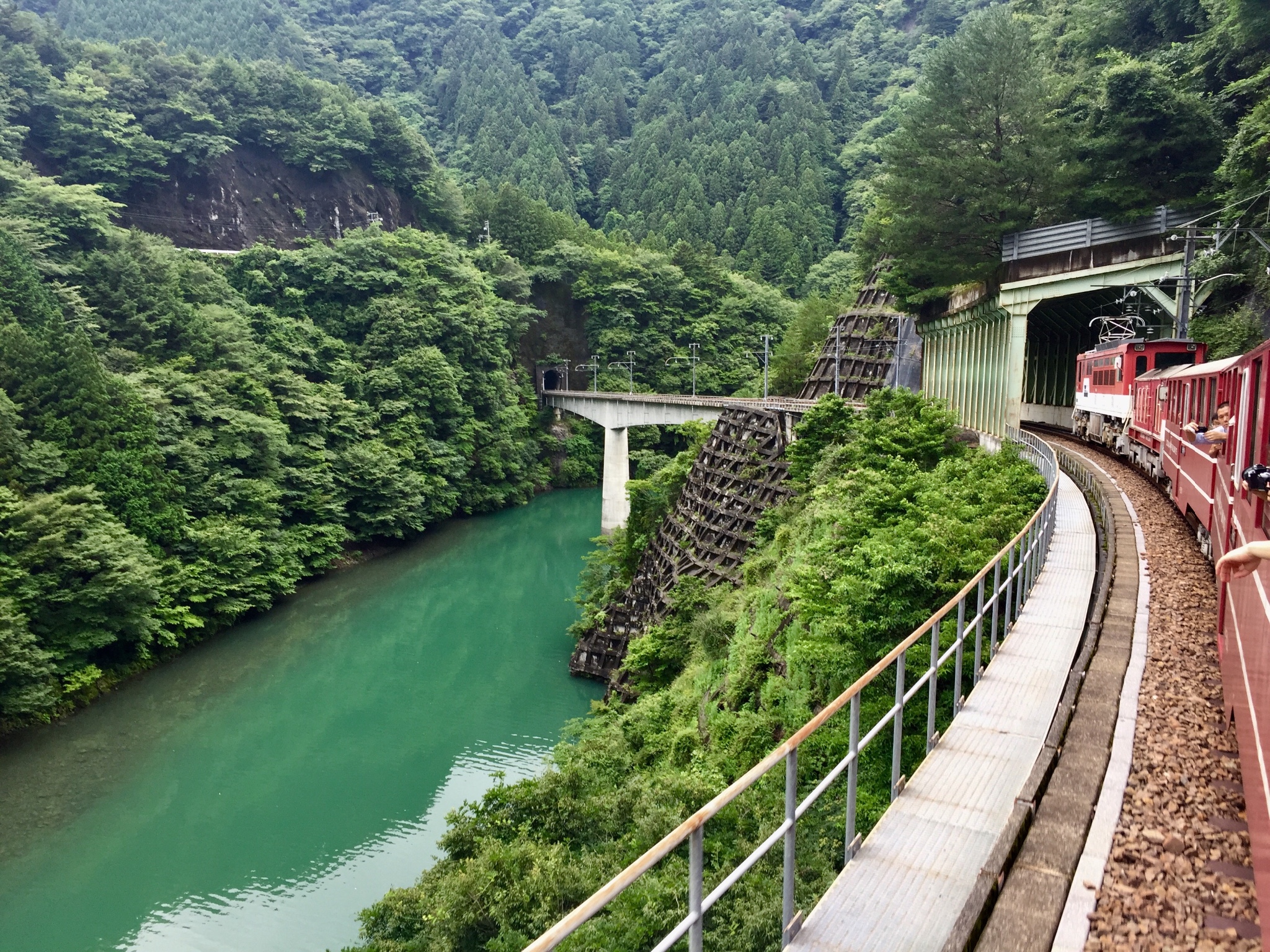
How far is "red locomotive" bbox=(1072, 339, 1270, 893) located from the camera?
3834 mm

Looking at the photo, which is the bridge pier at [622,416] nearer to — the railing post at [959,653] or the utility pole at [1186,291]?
the utility pole at [1186,291]

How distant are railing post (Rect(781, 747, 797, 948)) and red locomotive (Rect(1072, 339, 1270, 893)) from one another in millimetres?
1678

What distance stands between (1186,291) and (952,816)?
52.3 feet

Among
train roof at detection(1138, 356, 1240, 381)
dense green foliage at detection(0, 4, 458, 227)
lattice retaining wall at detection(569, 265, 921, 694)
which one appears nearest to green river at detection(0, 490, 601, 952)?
lattice retaining wall at detection(569, 265, 921, 694)

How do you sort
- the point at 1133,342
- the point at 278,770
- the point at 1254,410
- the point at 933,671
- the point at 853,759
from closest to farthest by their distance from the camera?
the point at 853,759 → the point at 933,671 → the point at 1254,410 → the point at 1133,342 → the point at 278,770

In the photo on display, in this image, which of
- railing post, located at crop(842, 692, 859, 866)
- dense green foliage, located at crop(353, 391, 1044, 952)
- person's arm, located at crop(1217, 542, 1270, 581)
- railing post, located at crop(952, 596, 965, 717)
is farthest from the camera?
dense green foliage, located at crop(353, 391, 1044, 952)

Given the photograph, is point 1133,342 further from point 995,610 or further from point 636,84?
point 636,84

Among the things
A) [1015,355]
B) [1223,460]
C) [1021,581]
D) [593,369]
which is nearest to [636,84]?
[593,369]

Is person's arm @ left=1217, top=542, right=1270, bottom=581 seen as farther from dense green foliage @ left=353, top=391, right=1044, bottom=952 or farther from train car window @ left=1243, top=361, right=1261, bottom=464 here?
dense green foliage @ left=353, top=391, right=1044, bottom=952

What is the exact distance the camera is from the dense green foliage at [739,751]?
23.0 feet

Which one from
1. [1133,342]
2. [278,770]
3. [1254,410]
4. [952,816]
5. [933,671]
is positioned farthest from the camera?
[278,770]

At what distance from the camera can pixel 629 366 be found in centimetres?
5706

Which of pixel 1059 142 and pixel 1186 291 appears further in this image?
pixel 1059 142

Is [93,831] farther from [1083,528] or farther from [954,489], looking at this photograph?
[1083,528]
